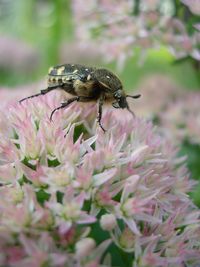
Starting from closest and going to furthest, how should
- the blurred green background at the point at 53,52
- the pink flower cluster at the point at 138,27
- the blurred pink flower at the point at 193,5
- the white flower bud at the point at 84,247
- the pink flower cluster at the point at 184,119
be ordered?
the white flower bud at the point at 84,247 < the blurred pink flower at the point at 193,5 < the pink flower cluster at the point at 138,27 < the pink flower cluster at the point at 184,119 < the blurred green background at the point at 53,52

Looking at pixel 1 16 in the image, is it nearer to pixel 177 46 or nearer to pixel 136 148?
pixel 177 46

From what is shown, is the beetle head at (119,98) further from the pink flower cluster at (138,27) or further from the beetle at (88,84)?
the pink flower cluster at (138,27)

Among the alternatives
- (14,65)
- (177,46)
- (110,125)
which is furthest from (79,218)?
(14,65)

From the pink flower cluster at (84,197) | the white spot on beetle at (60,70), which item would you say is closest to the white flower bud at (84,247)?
the pink flower cluster at (84,197)

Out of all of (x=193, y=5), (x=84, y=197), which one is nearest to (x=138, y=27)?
(x=193, y=5)

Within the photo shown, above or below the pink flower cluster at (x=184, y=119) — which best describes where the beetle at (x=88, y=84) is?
above

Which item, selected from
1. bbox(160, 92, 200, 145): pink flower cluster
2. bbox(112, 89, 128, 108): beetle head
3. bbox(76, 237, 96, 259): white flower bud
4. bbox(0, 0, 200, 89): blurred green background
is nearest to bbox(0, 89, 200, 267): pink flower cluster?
bbox(76, 237, 96, 259): white flower bud
